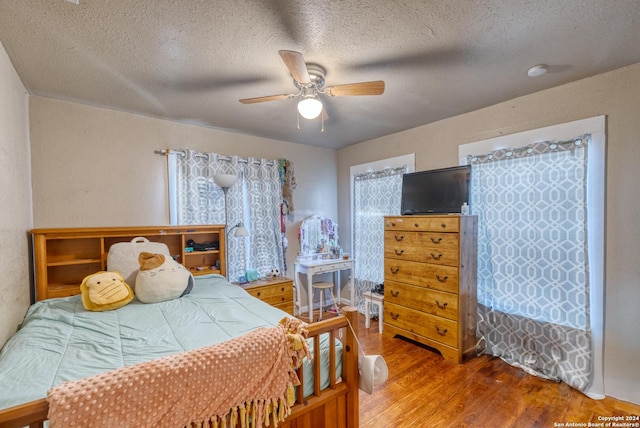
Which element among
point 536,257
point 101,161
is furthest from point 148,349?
point 536,257

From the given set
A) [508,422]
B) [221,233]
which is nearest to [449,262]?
[508,422]

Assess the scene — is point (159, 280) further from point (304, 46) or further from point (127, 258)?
point (304, 46)

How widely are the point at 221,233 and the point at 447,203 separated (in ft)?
7.99

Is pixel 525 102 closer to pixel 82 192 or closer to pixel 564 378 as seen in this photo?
pixel 564 378

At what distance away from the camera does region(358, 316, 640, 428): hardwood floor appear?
1868 millimetres

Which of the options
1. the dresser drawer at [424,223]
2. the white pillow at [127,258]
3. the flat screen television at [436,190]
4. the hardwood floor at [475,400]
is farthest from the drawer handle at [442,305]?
the white pillow at [127,258]

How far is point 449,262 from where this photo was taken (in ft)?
8.58

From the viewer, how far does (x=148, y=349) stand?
4.70 ft

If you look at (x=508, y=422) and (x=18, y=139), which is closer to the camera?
(x=508, y=422)

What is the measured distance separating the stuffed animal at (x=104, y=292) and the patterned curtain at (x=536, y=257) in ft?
10.5

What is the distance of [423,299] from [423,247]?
53 centimetres

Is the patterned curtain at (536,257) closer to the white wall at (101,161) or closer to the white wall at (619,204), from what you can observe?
the white wall at (619,204)

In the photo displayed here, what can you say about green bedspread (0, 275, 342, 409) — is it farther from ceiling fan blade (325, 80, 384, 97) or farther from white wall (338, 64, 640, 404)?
white wall (338, 64, 640, 404)

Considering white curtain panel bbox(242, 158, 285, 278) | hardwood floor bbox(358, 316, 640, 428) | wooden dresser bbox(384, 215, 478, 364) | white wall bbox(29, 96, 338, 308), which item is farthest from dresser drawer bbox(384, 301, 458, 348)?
white wall bbox(29, 96, 338, 308)
